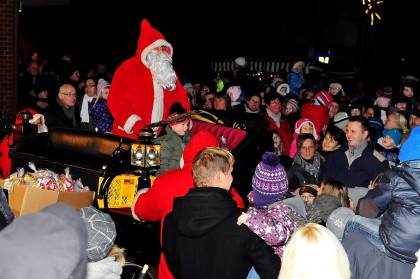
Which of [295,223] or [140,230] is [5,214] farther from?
[140,230]

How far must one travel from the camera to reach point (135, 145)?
7203 mm

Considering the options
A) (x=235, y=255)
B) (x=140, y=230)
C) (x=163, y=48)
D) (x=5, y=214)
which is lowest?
(x=140, y=230)

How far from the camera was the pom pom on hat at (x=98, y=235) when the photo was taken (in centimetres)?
407

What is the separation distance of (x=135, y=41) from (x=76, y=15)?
2.45m

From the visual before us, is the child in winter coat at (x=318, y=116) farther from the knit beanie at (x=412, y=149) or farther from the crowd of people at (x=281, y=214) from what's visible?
the knit beanie at (x=412, y=149)

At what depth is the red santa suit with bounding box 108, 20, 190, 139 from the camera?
9.22 metres

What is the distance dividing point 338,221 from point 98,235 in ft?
5.70

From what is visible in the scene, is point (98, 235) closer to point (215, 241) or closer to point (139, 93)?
point (215, 241)

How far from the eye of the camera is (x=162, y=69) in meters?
9.30

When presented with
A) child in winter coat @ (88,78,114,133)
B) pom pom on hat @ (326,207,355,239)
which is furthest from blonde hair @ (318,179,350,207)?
child in winter coat @ (88,78,114,133)

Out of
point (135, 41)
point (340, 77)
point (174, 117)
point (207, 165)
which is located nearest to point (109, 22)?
point (135, 41)

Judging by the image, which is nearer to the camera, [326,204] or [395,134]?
[326,204]

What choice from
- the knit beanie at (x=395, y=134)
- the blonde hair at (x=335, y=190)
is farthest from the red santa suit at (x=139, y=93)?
the blonde hair at (x=335, y=190)

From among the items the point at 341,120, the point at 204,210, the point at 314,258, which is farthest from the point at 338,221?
the point at 341,120
